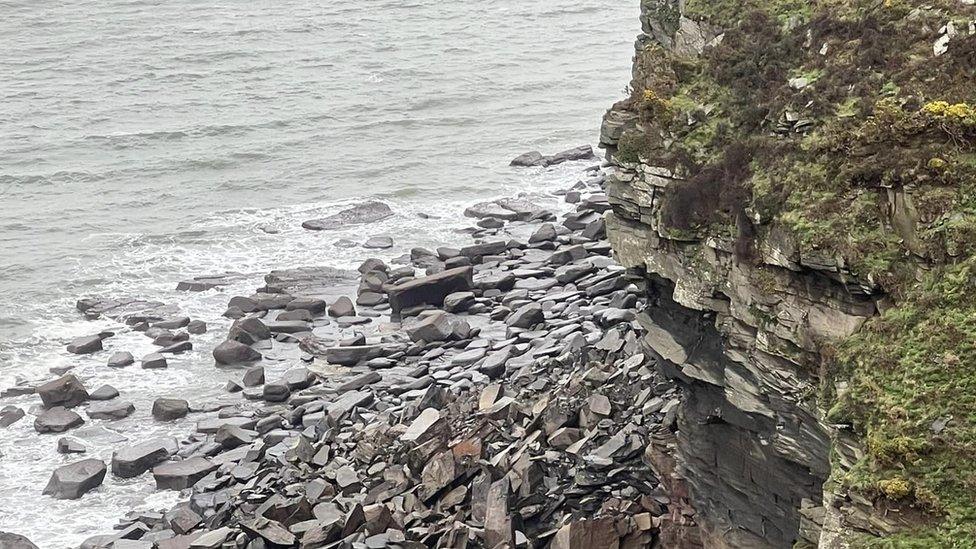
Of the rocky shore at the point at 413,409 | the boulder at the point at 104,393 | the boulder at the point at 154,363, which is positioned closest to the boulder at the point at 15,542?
the rocky shore at the point at 413,409

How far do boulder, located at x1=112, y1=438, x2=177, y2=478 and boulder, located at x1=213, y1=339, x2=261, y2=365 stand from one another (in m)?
5.79

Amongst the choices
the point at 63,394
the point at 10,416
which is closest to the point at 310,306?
the point at 63,394

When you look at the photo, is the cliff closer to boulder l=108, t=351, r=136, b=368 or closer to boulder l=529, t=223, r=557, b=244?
boulder l=108, t=351, r=136, b=368

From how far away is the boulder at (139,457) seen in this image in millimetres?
28438

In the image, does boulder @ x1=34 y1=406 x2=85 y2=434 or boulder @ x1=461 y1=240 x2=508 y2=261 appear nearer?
boulder @ x1=34 y1=406 x2=85 y2=434

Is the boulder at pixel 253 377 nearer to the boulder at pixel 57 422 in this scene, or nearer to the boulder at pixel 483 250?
the boulder at pixel 57 422

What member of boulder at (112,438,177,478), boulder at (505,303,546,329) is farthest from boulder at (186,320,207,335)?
boulder at (505,303,546,329)

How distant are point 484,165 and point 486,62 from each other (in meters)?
22.7

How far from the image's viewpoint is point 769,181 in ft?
50.8

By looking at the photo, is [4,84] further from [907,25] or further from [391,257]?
[907,25]

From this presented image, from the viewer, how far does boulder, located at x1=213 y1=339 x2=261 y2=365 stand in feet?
115

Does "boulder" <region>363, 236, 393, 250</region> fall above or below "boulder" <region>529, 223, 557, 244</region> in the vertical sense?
below

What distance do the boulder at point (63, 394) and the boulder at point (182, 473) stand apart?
5978 millimetres

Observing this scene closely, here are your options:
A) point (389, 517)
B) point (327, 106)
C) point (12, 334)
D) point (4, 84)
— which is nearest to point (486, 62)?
point (327, 106)
